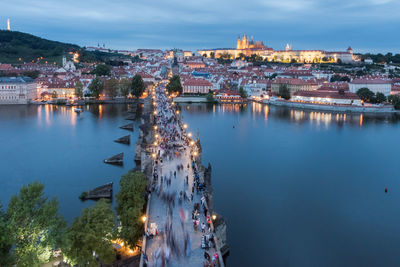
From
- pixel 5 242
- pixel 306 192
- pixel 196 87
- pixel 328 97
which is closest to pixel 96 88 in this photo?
pixel 196 87

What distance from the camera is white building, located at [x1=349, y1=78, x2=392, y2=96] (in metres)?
31.0

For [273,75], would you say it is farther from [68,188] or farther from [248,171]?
[68,188]

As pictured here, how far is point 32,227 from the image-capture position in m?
4.70

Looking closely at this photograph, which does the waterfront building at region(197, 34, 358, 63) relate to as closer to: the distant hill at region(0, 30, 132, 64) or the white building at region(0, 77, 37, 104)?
the distant hill at region(0, 30, 132, 64)

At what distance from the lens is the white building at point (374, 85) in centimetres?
3097

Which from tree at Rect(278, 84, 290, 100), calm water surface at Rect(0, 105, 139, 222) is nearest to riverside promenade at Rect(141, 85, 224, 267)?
calm water surface at Rect(0, 105, 139, 222)

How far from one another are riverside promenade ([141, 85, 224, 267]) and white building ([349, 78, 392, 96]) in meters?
25.8

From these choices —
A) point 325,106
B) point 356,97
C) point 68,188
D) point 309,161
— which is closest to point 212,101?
point 325,106

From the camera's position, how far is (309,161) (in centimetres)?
1325

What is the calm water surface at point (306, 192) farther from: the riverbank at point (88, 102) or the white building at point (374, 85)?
the white building at point (374, 85)

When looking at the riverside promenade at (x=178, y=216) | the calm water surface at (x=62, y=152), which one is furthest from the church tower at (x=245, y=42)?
the riverside promenade at (x=178, y=216)

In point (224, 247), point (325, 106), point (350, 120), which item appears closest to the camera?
point (224, 247)

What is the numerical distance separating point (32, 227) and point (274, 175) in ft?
27.1

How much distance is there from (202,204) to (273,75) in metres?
39.3
